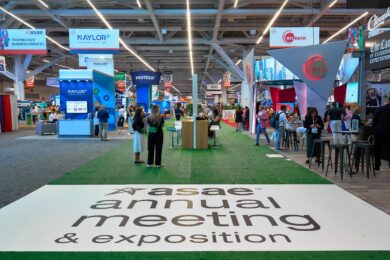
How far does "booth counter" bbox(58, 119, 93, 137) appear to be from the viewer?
49.8 ft

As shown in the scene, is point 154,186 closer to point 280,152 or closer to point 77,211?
point 77,211

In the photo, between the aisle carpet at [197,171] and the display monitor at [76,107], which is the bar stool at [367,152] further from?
the display monitor at [76,107]

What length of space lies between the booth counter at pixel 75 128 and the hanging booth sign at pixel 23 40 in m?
3.05

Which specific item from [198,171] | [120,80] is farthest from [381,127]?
[120,80]

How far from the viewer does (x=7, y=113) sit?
19469 mm

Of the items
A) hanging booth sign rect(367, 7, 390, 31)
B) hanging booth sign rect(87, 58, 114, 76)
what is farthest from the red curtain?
hanging booth sign rect(87, 58, 114, 76)

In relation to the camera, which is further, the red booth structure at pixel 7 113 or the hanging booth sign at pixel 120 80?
the hanging booth sign at pixel 120 80

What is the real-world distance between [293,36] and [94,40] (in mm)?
8317

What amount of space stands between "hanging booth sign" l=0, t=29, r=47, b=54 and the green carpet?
23.3ft

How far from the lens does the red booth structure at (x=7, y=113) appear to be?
18.9m

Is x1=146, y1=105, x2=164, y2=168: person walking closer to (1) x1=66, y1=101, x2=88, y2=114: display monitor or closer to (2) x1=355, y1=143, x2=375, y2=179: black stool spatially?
(2) x1=355, y1=143, x2=375, y2=179: black stool

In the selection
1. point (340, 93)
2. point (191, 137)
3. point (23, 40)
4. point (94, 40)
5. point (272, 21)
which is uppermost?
point (272, 21)

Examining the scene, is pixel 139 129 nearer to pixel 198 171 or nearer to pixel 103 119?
pixel 198 171

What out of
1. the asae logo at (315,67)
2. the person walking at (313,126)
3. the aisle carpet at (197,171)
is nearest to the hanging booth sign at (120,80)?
the aisle carpet at (197,171)
